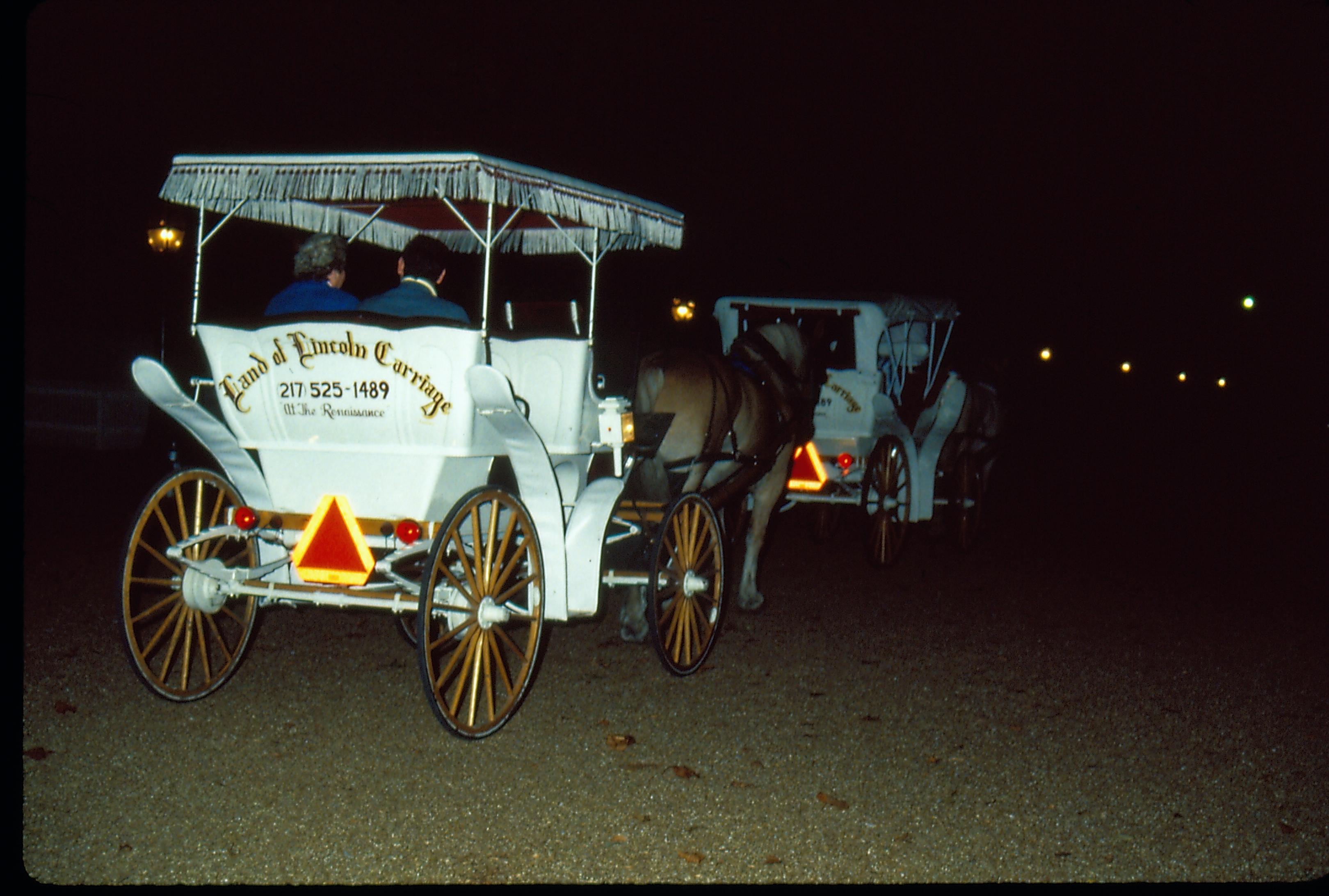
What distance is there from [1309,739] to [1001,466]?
18.9 metres

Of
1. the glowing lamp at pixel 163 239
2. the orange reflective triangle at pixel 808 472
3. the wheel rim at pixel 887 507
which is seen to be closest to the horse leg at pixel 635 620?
the orange reflective triangle at pixel 808 472

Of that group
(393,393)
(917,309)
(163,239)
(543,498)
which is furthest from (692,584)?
(163,239)

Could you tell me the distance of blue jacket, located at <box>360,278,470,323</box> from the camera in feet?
17.7

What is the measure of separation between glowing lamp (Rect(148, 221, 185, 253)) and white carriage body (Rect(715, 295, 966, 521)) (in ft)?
19.3

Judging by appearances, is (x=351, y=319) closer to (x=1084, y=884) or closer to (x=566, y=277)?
(x=1084, y=884)

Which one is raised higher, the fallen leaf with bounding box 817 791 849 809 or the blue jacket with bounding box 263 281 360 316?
the blue jacket with bounding box 263 281 360 316

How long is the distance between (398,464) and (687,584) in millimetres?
1848

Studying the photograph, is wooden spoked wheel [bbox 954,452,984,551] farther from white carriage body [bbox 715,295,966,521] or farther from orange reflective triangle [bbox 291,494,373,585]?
orange reflective triangle [bbox 291,494,373,585]

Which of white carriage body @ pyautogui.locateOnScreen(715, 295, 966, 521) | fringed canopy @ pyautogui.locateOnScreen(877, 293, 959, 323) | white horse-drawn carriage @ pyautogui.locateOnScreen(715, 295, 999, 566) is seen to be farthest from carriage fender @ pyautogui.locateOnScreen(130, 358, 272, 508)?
fringed canopy @ pyautogui.locateOnScreen(877, 293, 959, 323)

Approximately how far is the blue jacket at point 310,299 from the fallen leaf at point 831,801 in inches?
116

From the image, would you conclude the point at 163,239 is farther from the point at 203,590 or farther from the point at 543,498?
the point at 543,498

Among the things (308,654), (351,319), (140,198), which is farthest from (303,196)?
(140,198)

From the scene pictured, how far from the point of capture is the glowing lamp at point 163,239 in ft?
39.8

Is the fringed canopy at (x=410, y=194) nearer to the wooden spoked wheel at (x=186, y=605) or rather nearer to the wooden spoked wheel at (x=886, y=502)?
the wooden spoked wheel at (x=186, y=605)
